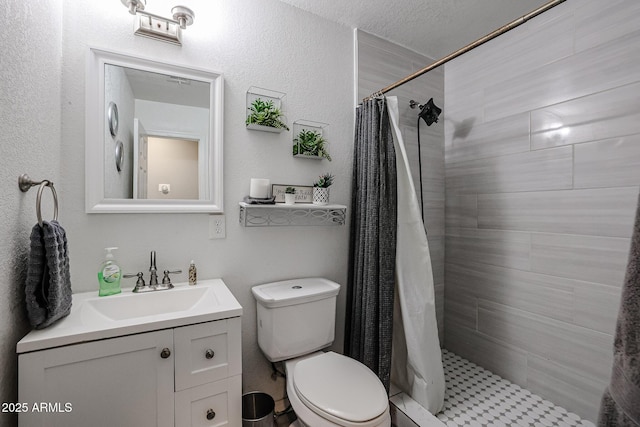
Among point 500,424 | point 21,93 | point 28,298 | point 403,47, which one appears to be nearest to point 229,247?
point 28,298

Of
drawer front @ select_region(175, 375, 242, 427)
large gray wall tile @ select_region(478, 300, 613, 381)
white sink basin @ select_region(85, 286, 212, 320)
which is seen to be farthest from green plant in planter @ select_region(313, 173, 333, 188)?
large gray wall tile @ select_region(478, 300, 613, 381)

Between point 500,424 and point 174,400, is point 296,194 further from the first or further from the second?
point 500,424

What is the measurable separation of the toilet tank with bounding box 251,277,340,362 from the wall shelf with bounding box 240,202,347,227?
35cm

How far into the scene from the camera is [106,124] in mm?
1279

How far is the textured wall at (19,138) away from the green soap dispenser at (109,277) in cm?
27

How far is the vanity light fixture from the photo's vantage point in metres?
1.28

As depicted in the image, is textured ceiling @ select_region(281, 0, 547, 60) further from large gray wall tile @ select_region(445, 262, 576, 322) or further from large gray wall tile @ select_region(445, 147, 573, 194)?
large gray wall tile @ select_region(445, 262, 576, 322)

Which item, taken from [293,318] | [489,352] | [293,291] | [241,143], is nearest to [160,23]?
[241,143]

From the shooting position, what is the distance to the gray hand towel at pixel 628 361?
45 centimetres

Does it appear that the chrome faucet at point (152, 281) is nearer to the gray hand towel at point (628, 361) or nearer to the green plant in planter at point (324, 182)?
the green plant in planter at point (324, 182)

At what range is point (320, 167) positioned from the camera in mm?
1792

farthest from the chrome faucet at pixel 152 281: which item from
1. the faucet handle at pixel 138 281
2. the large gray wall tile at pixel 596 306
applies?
the large gray wall tile at pixel 596 306

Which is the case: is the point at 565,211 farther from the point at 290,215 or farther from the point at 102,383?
the point at 102,383

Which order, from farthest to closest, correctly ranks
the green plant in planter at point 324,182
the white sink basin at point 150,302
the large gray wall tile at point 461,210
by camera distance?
the large gray wall tile at point 461,210
the green plant in planter at point 324,182
the white sink basin at point 150,302
